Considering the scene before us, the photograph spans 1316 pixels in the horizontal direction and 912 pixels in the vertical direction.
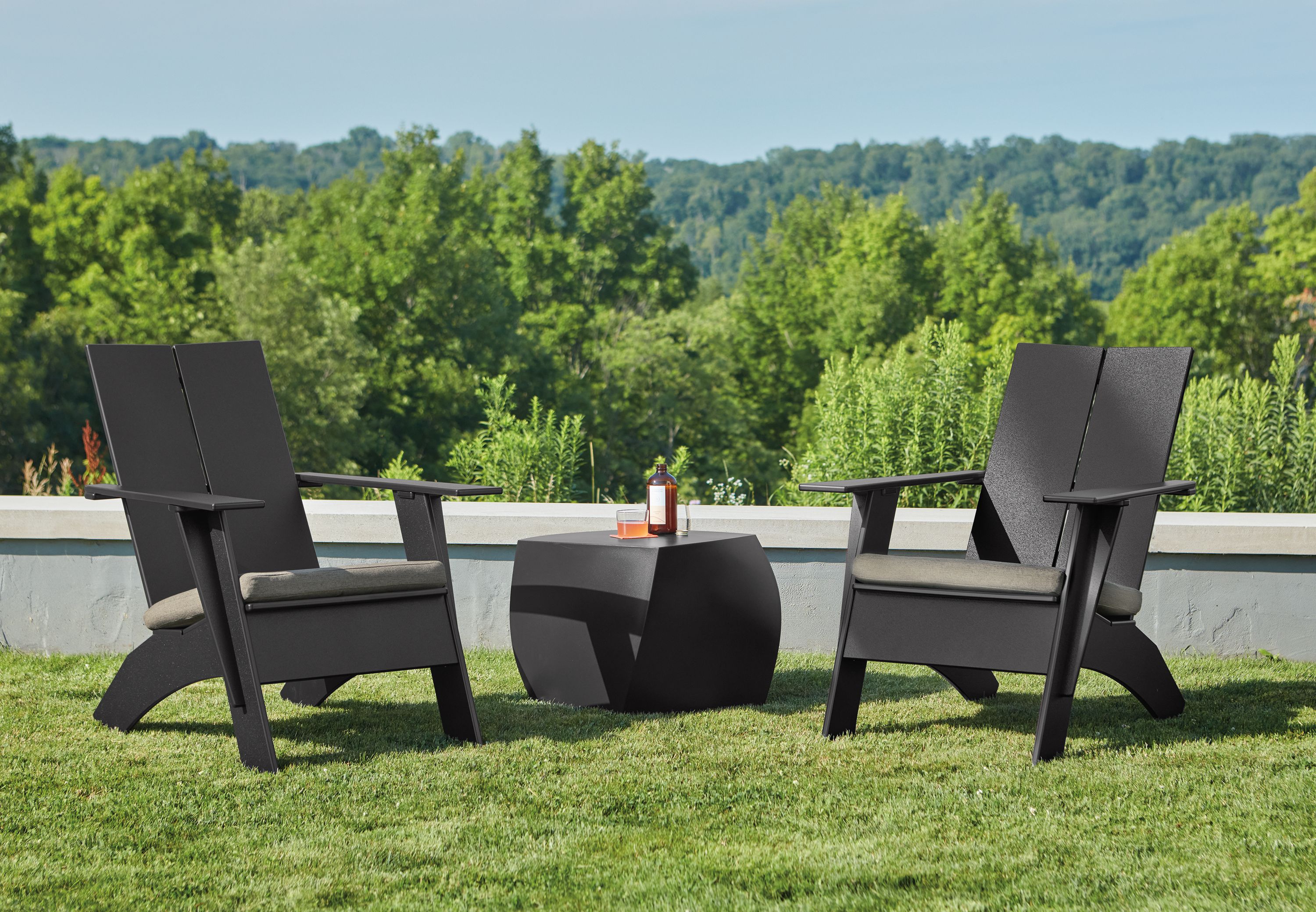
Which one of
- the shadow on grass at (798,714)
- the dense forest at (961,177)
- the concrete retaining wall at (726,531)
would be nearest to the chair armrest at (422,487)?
the shadow on grass at (798,714)

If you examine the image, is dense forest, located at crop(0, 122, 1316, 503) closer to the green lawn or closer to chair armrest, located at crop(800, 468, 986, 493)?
chair armrest, located at crop(800, 468, 986, 493)

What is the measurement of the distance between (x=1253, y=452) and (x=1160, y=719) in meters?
2.38

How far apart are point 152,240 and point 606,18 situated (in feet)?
44.5

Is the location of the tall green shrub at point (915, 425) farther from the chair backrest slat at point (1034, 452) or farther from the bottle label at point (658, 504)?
the bottle label at point (658, 504)

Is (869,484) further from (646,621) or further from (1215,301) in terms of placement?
(1215,301)

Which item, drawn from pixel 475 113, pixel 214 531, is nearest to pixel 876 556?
pixel 214 531

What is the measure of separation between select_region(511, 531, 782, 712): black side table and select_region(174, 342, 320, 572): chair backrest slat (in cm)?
73

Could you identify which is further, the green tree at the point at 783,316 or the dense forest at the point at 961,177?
the dense forest at the point at 961,177

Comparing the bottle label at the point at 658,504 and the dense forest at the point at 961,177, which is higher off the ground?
the bottle label at the point at 658,504

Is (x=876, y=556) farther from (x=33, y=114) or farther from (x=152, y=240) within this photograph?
(x=33, y=114)

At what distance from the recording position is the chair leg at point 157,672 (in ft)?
10.1

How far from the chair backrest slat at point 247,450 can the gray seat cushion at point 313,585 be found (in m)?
0.46

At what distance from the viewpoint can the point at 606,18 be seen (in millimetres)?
32781

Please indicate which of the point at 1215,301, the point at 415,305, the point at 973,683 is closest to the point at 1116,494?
the point at 973,683
